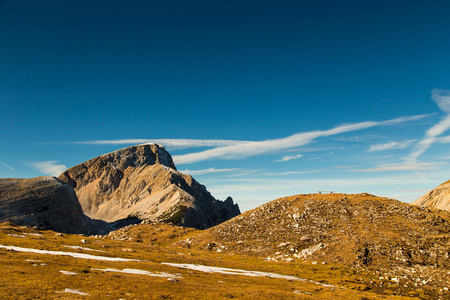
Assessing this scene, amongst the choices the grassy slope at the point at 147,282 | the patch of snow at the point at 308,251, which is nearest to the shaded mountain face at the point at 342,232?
the patch of snow at the point at 308,251

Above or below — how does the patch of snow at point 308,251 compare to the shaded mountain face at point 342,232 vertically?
below

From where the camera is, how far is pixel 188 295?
30.6m

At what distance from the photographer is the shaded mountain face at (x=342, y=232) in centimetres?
6488

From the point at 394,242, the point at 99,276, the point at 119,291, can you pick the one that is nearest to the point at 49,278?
the point at 99,276

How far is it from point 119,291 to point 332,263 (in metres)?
57.8

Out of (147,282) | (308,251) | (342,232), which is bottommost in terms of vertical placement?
(308,251)

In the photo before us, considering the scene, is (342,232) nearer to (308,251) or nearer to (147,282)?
(308,251)

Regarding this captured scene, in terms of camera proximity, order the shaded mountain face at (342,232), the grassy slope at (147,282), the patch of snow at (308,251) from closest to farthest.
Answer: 1. the grassy slope at (147,282)
2. the shaded mountain face at (342,232)
3. the patch of snow at (308,251)

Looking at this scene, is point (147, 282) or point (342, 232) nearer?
point (147, 282)

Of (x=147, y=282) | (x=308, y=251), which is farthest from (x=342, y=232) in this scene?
(x=147, y=282)

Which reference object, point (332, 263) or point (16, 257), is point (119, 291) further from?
point (332, 263)

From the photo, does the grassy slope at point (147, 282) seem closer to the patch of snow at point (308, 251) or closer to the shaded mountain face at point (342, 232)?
the patch of snow at point (308, 251)

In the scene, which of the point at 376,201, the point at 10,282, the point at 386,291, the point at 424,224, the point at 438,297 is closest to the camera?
the point at 10,282

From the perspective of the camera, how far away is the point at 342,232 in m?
77.1
